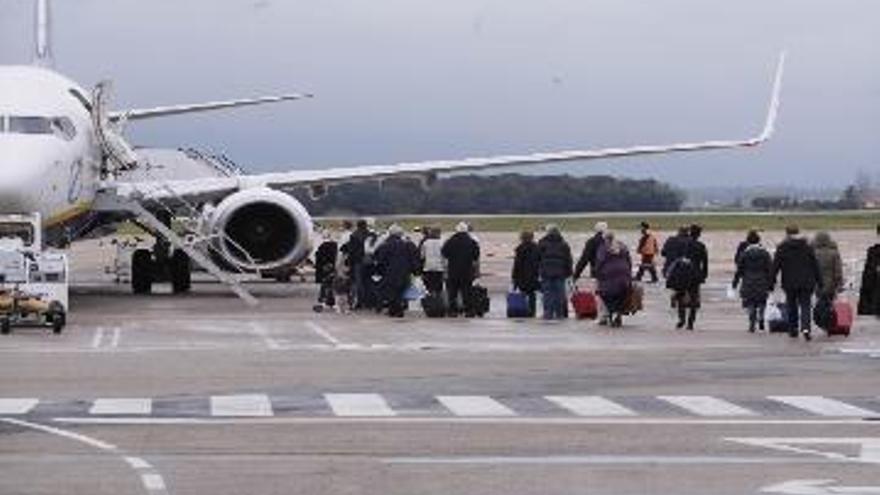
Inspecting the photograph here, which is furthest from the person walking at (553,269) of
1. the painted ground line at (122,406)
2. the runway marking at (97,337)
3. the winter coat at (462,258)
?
the painted ground line at (122,406)

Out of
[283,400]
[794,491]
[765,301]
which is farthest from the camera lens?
[765,301]

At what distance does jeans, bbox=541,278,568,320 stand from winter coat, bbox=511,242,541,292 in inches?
12.6

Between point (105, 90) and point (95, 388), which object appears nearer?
point (95, 388)

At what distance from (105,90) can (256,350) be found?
49.2ft

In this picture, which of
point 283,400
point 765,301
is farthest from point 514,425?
point 765,301

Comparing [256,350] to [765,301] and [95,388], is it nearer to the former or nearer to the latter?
[95,388]

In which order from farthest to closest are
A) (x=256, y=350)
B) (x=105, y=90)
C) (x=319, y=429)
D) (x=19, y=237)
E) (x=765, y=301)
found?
(x=105, y=90), (x=19, y=237), (x=765, y=301), (x=256, y=350), (x=319, y=429)

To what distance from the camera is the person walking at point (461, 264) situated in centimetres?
3497

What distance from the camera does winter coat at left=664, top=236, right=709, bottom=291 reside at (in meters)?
32.1

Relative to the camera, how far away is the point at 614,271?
32.1 m

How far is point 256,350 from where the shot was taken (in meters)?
26.8

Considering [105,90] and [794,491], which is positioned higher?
[105,90]

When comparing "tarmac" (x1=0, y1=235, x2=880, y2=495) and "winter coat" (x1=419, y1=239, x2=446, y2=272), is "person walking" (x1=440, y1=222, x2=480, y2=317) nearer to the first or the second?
"winter coat" (x1=419, y1=239, x2=446, y2=272)

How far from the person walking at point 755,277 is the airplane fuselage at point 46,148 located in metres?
11.5
